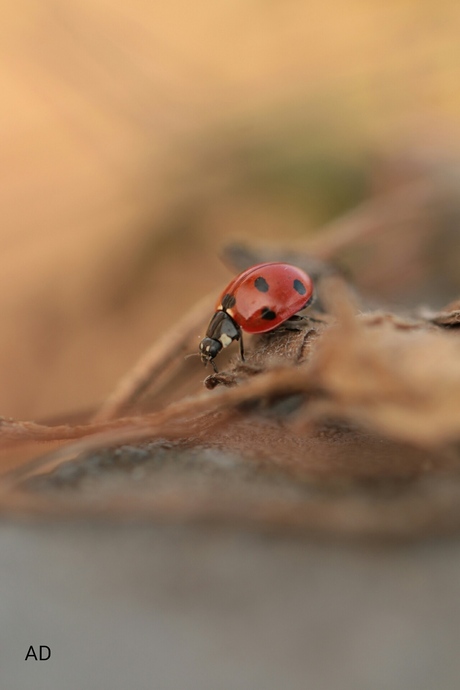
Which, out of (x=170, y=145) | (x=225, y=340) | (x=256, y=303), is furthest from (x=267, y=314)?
(x=170, y=145)

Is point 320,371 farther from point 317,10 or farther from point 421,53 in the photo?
point 317,10

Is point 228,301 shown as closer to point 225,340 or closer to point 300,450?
point 225,340

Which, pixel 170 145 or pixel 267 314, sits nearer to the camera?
pixel 267 314

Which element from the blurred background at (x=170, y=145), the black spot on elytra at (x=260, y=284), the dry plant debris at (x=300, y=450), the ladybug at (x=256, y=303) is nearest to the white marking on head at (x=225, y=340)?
the ladybug at (x=256, y=303)

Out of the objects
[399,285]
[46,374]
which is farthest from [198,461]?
[46,374]

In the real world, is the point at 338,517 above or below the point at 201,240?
below

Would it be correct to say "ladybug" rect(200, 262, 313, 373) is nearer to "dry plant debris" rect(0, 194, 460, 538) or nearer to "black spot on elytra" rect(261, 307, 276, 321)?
"black spot on elytra" rect(261, 307, 276, 321)
